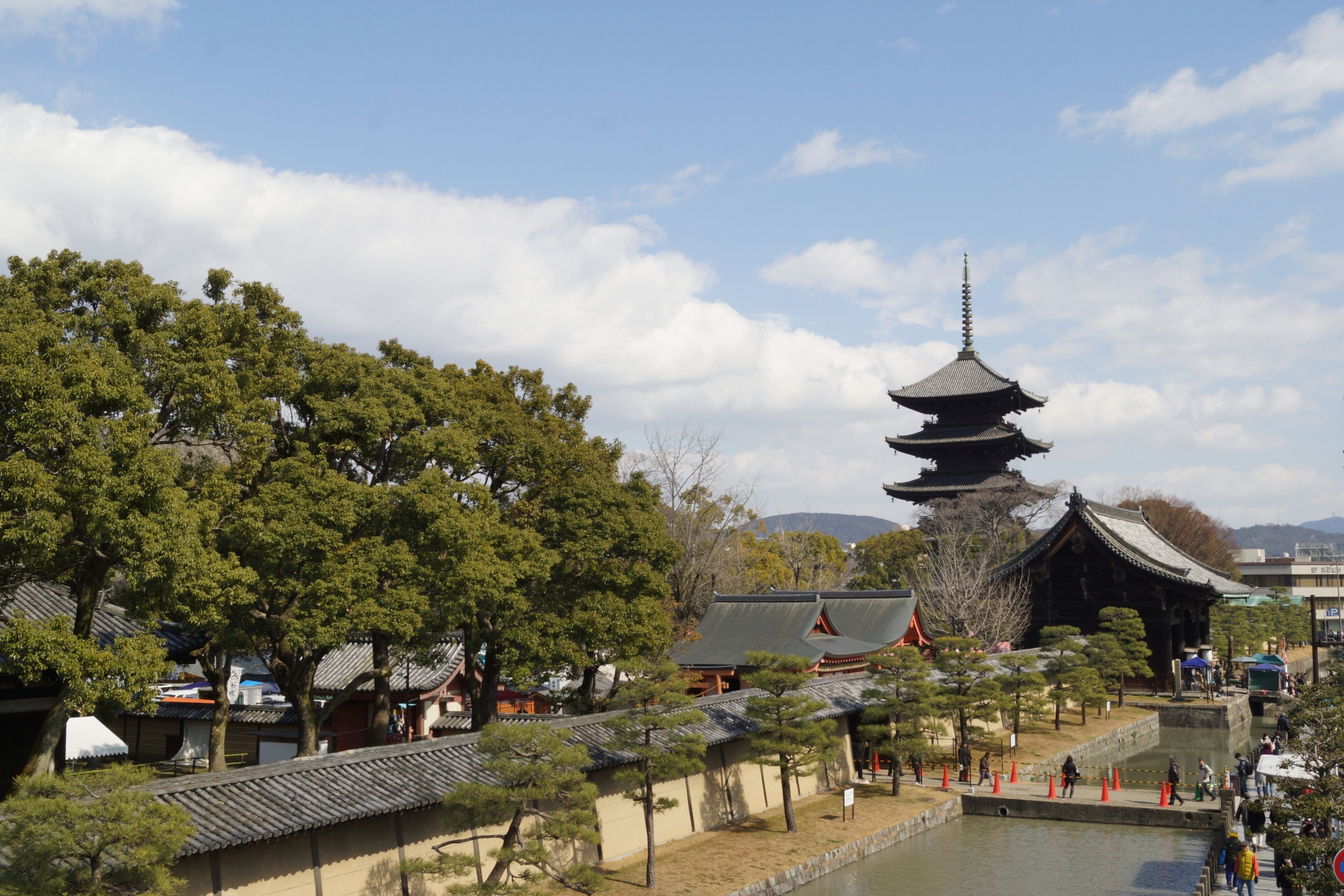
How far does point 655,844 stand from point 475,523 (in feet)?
27.5

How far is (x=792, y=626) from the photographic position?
38625mm

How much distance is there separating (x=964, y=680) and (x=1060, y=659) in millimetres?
11813

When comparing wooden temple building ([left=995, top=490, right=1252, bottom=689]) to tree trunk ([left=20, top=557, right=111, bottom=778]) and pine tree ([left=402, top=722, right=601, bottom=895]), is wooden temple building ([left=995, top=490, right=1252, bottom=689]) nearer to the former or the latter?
pine tree ([left=402, top=722, right=601, bottom=895])

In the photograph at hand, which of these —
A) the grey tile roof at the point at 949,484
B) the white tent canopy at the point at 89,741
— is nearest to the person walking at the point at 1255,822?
the white tent canopy at the point at 89,741

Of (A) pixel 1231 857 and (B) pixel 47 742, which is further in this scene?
(A) pixel 1231 857

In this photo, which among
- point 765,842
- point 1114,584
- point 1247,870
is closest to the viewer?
point 1247,870

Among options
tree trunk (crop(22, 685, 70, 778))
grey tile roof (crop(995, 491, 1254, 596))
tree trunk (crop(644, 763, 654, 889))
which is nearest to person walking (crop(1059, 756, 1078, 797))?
tree trunk (crop(644, 763, 654, 889))

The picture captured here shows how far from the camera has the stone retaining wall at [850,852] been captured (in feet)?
69.1

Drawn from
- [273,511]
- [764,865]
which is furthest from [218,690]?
[764,865]

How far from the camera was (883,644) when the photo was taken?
4016 centimetres

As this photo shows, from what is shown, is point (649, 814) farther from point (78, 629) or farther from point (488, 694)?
point (78, 629)

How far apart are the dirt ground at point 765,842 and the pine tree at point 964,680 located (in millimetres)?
2386

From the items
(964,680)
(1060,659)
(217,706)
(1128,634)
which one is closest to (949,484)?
(1128,634)

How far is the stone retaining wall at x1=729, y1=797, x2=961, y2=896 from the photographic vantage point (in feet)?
69.1
